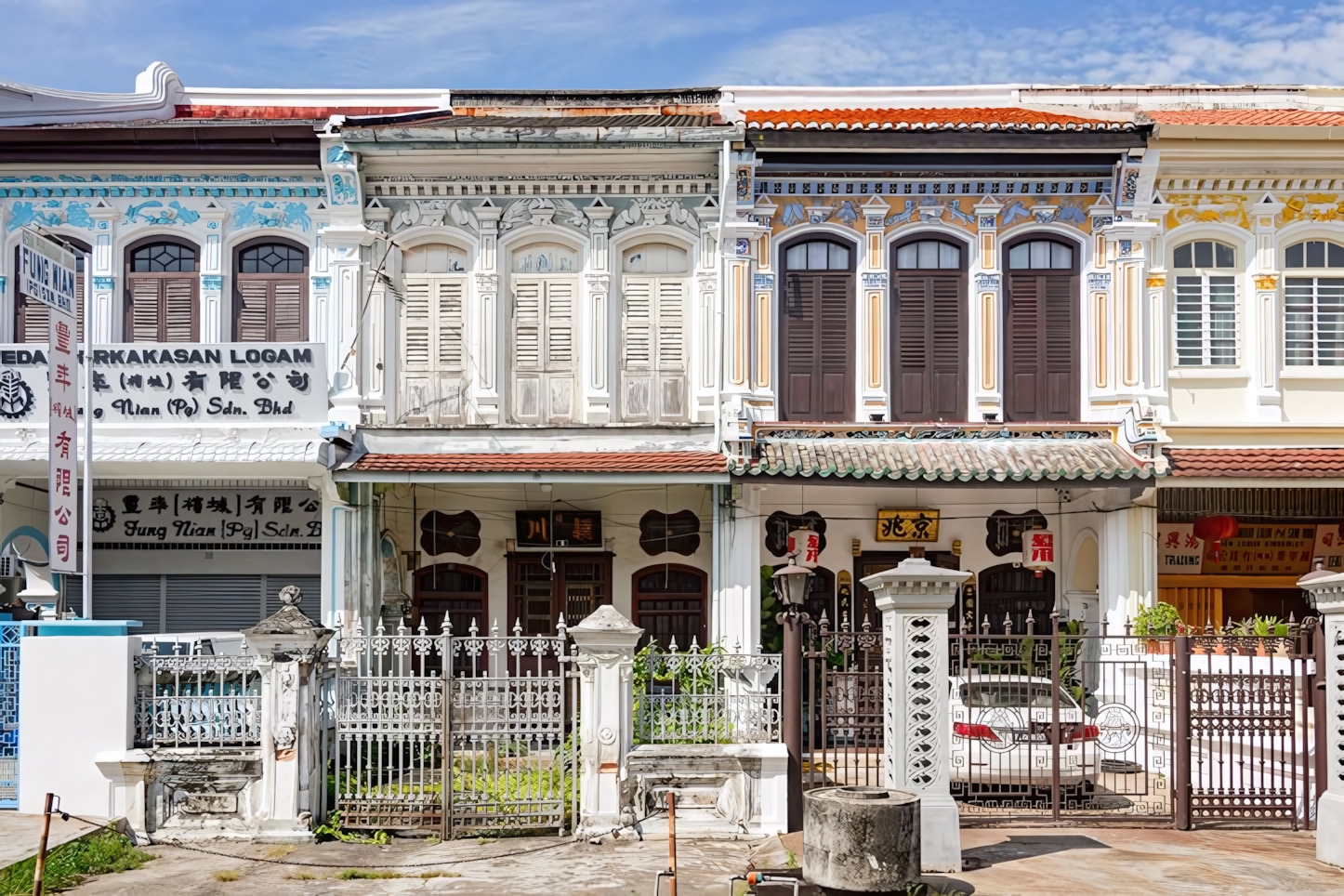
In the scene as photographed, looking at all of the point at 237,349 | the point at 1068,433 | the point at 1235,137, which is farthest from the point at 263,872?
the point at 1235,137

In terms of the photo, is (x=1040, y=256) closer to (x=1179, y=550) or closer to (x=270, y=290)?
(x=1179, y=550)

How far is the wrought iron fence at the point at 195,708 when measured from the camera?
458 inches

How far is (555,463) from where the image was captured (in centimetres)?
1521

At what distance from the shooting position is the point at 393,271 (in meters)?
16.3

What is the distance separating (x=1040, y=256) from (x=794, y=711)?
289 inches

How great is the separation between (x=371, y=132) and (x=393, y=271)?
1.70 m

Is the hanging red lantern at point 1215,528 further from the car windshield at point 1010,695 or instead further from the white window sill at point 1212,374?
the car windshield at point 1010,695

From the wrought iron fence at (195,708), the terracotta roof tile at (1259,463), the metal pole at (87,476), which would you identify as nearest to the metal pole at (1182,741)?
the terracotta roof tile at (1259,463)

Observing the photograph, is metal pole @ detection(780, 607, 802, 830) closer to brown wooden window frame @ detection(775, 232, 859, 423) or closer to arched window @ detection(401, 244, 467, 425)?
brown wooden window frame @ detection(775, 232, 859, 423)

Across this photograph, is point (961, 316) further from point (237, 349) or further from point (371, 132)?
point (237, 349)

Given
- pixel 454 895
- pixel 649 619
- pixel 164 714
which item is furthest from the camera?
pixel 649 619

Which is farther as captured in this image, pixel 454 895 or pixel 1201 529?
pixel 1201 529

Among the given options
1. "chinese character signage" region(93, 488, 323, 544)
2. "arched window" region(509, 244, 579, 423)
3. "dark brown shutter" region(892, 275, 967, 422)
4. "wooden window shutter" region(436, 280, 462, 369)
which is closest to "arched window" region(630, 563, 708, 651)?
"arched window" region(509, 244, 579, 423)

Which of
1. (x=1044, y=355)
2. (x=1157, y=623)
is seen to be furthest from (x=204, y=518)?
(x=1157, y=623)
